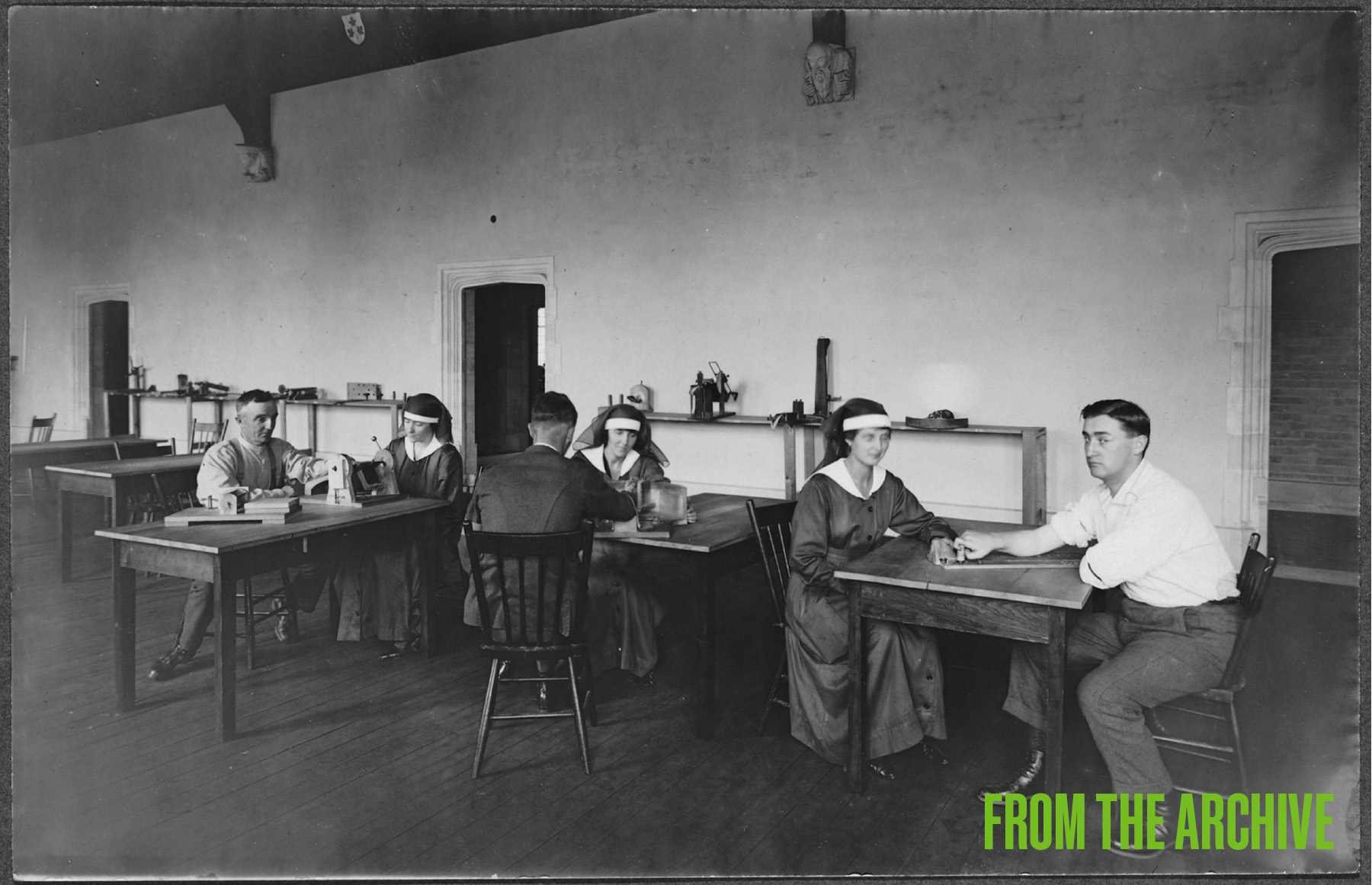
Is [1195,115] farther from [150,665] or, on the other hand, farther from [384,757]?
[150,665]

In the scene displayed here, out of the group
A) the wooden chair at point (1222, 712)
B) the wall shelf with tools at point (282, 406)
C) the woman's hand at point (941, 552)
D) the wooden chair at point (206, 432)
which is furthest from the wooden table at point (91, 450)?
the wooden chair at point (1222, 712)

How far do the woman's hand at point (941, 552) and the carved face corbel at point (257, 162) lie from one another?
8568 mm

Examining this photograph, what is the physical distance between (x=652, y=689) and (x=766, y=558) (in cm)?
98

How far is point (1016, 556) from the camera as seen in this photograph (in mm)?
3189

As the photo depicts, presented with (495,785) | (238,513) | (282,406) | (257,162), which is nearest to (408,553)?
(238,513)

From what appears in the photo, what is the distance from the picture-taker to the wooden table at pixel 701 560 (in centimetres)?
349

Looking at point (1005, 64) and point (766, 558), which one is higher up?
point (1005, 64)

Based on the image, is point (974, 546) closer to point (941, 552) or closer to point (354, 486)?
point (941, 552)

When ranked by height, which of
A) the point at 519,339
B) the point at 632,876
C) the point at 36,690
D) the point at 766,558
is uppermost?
the point at 519,339

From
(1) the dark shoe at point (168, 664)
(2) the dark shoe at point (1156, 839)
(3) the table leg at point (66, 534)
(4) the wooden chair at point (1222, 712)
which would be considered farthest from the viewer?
(3) the table leg at point (66, 534)

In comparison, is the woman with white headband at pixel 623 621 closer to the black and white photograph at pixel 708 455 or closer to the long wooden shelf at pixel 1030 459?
the black and white photograph at pixel 708 455

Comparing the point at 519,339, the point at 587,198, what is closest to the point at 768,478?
the point at 587,198

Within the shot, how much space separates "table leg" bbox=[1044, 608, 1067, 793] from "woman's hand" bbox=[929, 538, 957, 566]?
0.49 m

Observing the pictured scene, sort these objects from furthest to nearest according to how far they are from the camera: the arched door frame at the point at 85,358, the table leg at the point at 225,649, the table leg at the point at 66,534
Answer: the arched door frame at the point at 85,358 → the table leg at the point at 66,534 → the table leg at the point at 225,649
